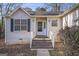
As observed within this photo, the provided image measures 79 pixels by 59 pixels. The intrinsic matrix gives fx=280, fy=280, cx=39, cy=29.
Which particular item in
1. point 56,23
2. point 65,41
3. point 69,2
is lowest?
point 65,41

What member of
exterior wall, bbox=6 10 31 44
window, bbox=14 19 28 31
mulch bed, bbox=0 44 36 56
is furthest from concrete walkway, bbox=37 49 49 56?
window, bbox=14 19 28 31

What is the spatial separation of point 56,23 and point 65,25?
16 centimetres

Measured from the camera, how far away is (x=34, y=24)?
192 inches

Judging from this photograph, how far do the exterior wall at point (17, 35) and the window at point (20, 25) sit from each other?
0.06 metres

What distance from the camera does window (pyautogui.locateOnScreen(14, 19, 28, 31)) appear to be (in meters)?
4.86

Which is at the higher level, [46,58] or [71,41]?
[71,41]

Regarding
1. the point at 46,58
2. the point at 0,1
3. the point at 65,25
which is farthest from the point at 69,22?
the point at 0,1

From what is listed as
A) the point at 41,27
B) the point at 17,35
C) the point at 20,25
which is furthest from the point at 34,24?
the point at 17,35

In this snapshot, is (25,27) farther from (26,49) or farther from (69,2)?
(69,2)

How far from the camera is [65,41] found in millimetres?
4785

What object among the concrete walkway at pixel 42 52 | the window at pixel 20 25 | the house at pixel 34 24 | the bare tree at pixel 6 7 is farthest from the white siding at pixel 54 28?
the bare tree at pixel 6 7

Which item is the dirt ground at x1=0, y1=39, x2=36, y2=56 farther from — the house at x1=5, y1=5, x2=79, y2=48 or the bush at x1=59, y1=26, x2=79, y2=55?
the bush at x1=59, y1=26, x2=79, y2=55

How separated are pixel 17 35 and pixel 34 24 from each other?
351 mm

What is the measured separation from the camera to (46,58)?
478cm
